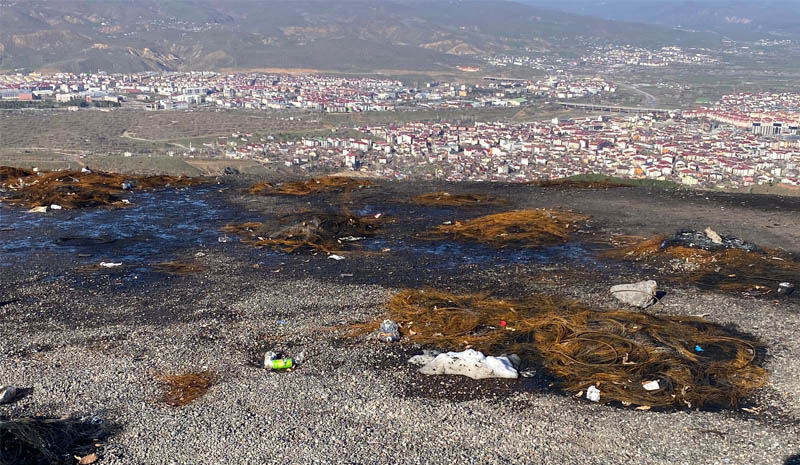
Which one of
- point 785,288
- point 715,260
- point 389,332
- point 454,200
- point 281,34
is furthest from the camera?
point 281,34

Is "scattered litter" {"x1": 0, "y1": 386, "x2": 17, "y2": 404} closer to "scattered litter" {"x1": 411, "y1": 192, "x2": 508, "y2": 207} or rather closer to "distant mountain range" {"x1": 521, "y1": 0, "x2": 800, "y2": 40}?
"scattered litter" {"x1": 411, "y1": 192, "x2": 508, "y2": 207}

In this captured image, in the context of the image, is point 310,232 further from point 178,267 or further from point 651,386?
point 651,386

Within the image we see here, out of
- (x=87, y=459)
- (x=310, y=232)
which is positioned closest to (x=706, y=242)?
(x=310, y=232)

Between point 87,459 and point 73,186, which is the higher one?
point 87,459

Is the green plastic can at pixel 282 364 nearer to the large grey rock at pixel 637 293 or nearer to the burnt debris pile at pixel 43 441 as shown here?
the burnt debris pile at pixel 43 441

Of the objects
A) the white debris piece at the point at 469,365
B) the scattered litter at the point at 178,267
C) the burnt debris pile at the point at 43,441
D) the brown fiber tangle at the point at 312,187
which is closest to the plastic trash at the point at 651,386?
the white debris piece at the point at 469,365

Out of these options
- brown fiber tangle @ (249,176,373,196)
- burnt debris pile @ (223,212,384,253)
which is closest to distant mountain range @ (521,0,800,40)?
brown fiber tangle @ (249,176,373,196)
